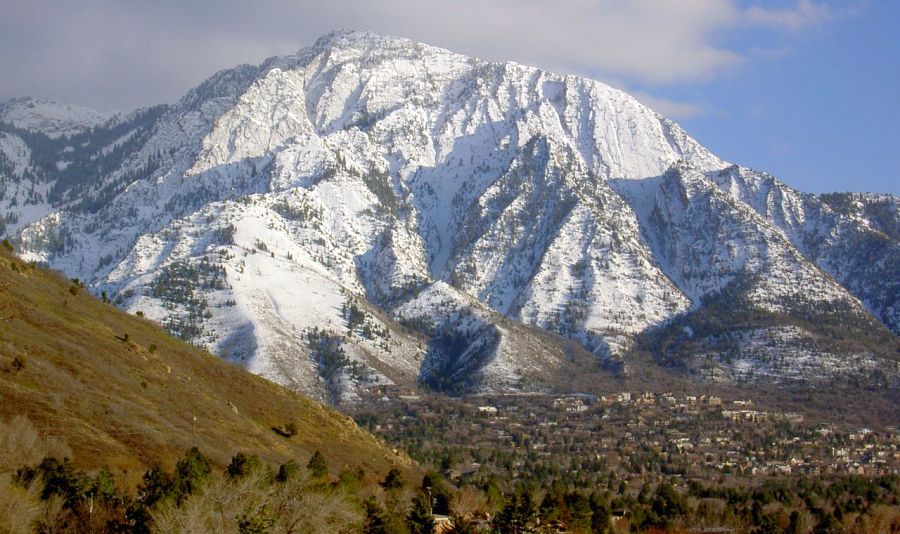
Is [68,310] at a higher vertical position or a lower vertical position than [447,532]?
higher

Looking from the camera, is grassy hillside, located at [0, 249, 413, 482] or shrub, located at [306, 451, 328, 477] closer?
grassy hillside, located at [0, 249, 413, 482]

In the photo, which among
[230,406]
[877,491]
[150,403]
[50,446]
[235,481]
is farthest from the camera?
[877,491]

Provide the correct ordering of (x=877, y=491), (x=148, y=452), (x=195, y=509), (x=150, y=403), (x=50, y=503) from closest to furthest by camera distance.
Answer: (x=195, y=509) → (x=50, y=503) → (x=148, y=452) → (x=150, y=403) → (x=877, y=491)

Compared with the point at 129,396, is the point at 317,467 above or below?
below

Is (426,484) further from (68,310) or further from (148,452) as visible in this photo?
(68,310)

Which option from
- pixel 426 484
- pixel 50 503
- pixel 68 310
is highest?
pixel 68 310

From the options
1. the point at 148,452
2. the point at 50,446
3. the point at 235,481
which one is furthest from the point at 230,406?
the point at 235,481

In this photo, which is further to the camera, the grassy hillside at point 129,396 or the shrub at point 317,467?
the shrub at point 317,467

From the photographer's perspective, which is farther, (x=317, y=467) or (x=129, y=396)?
(x=129, y=396)
